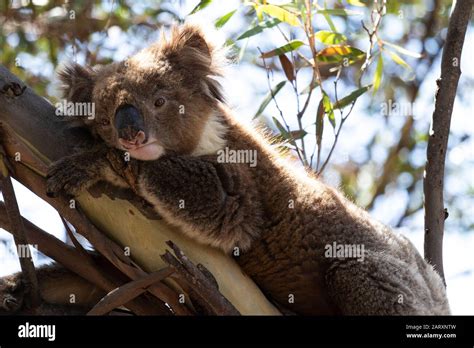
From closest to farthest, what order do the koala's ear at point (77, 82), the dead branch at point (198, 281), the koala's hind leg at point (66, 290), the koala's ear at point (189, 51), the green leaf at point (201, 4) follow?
the dead branch at point (198, 281) → the koala's hind leg at point (66, 290) → the koala's ear at point (77, 82) → the koala's ear at point (189, 51) → the green leaf at point (201, 4)

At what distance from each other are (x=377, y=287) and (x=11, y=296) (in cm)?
147

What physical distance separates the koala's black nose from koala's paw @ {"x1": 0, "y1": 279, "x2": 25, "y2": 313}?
0.73 metres

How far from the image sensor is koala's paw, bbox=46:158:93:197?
301 centimetres

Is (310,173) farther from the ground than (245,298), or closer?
farther from the ground

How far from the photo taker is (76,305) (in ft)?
11.2

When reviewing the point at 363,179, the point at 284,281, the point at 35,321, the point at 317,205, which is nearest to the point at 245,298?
the point at 284,281

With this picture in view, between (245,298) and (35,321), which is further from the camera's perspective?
(245,298)

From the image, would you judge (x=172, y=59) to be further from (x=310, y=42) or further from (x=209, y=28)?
(x=310, y=42)

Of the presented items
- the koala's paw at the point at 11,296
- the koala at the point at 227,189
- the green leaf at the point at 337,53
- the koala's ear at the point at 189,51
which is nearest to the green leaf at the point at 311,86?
the green leaf at the point at 337,53

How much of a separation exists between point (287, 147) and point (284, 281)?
0.80 meters

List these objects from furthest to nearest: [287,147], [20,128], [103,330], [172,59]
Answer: [287,147], [172,59], [20,128], [103,330]

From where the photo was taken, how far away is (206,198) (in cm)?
336

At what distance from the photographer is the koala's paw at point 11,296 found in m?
3.11

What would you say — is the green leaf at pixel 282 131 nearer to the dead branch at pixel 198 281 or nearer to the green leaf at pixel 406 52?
the green leaf at pixel 406 52
